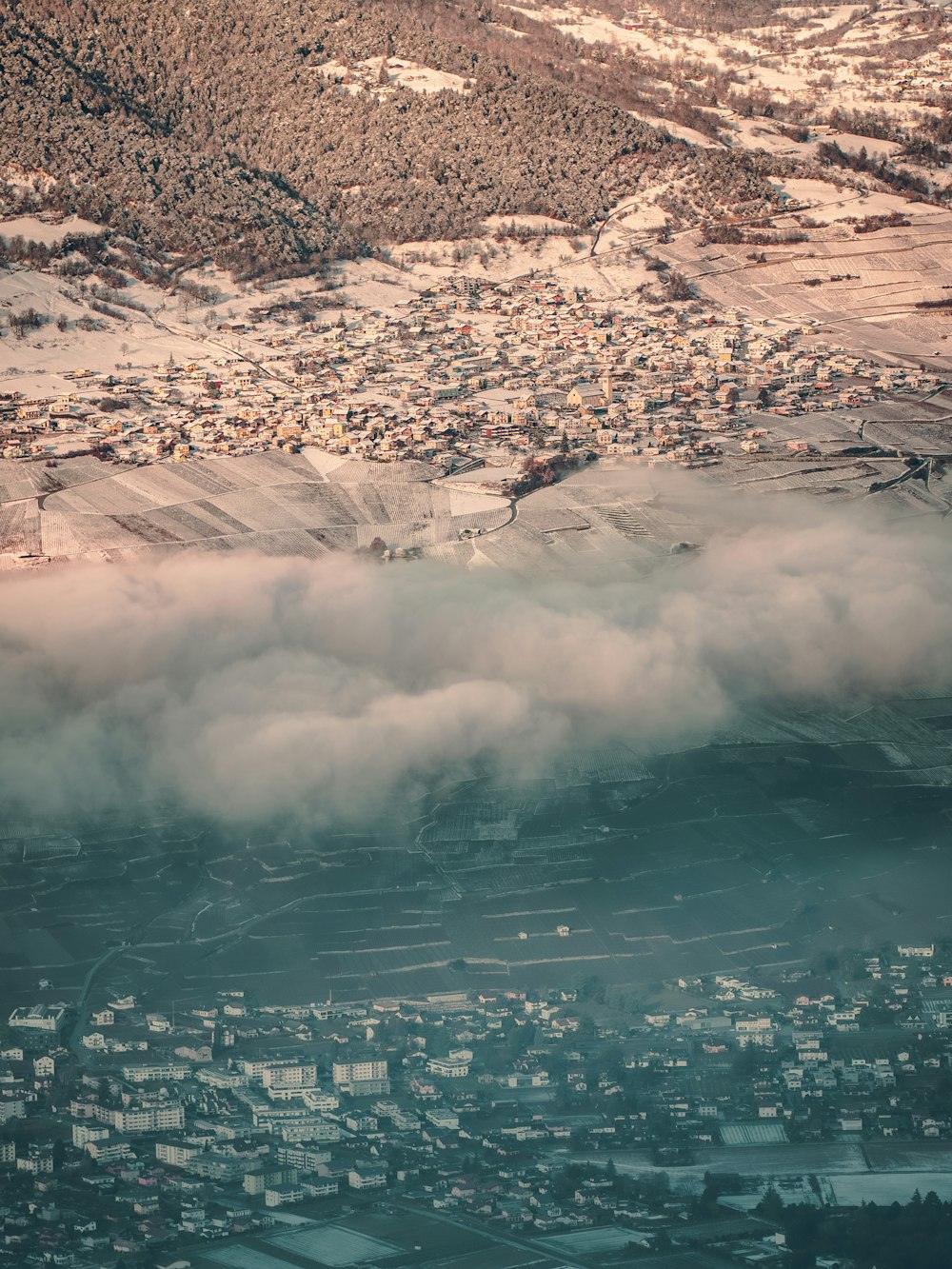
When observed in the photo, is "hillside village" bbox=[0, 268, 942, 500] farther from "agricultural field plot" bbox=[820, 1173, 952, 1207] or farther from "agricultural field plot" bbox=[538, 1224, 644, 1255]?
"agricultural field plot" bbox=[538, 1224, 644, 1255]

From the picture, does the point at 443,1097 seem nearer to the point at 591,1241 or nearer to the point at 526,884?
the point at 591,1241

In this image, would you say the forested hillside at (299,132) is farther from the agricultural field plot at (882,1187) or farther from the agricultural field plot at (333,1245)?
the agricultural field plot at (333,1245)

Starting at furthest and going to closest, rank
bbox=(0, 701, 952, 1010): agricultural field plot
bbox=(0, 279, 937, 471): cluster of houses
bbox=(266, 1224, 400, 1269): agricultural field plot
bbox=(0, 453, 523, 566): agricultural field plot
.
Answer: bbox=(0, 279, 937, 471): cluster of houses
bbox=(0, 453, 523, 566): agricultural field plot
bbox=(0, 701, 952, 1010): agricultural field plot
bbox=(266, 1224, 400, 1269): agricultural field plot

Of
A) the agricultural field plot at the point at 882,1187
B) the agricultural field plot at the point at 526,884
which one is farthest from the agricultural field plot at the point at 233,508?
the agricultural field plot at the point at 882,1187

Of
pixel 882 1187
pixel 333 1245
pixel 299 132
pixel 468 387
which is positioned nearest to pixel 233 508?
pixel 468 387

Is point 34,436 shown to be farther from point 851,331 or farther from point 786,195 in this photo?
point 786,195

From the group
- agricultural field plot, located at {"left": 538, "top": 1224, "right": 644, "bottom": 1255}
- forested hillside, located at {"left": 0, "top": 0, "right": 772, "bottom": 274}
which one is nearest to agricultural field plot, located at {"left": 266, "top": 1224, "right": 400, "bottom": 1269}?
agricultural field plot, located at {"left": 538, "top": 1224, "right": 644, "bottom": 1255}

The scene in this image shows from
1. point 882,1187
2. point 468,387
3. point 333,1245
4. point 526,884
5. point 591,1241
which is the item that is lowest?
point 468,387

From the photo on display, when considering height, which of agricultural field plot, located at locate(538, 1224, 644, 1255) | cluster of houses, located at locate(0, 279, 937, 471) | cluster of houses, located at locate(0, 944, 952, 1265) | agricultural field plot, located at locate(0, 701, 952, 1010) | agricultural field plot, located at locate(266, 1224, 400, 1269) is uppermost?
agricultural field plot, located at locate(538, 1224, 644, 1255)
